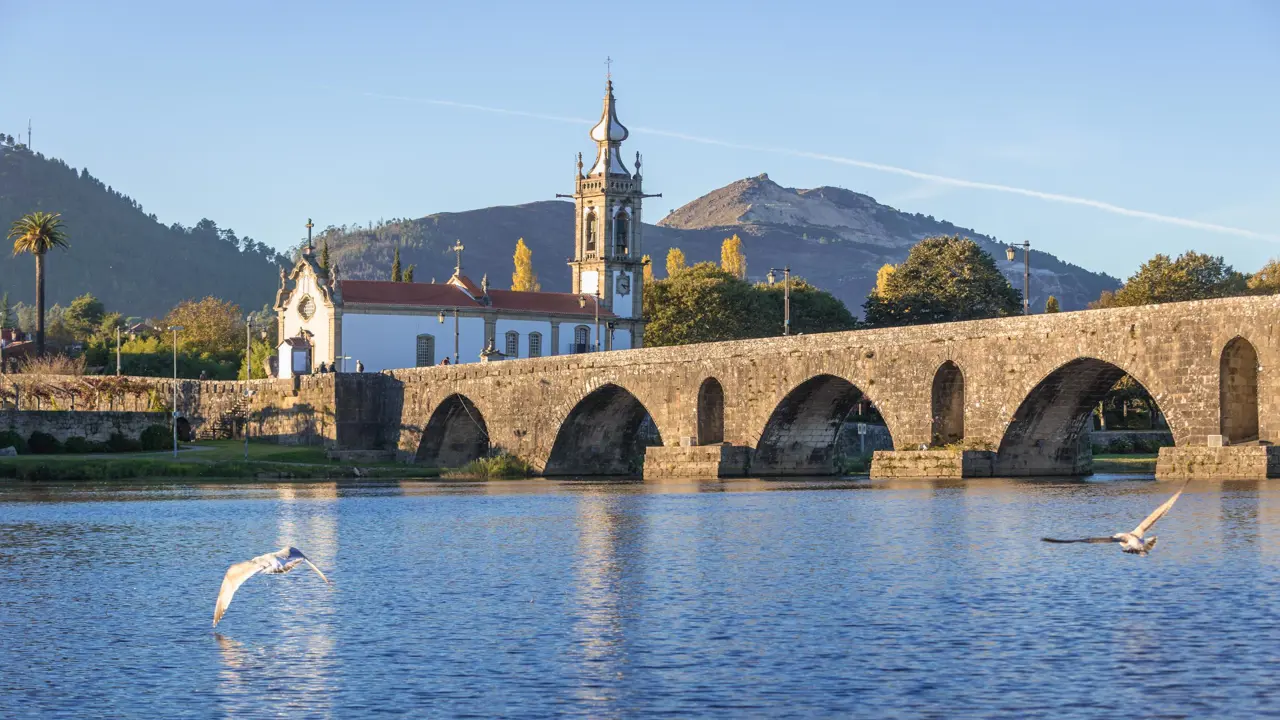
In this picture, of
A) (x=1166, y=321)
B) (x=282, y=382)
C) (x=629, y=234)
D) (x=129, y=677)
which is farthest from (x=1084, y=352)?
(x=629, y=234)

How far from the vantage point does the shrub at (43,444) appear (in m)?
65.7

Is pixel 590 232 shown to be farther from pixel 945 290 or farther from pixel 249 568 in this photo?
pixel 249 568

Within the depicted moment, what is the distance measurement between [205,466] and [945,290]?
170ft

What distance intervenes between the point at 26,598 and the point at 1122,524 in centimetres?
1825

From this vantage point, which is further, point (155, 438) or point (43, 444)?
point (155, 438)

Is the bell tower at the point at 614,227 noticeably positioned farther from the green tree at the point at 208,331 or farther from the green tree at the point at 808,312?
the green tree at the point at 208,331

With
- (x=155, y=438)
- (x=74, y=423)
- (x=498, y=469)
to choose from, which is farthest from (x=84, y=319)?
(x=498, y=469)

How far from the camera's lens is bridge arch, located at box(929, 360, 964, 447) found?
51.1 metres

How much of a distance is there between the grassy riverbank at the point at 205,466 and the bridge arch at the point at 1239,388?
34.3m

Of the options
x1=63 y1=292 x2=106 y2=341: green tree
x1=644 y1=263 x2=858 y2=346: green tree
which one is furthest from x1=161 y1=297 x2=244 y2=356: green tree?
x1=644 y1=263 x2=858 y2=346: green tree

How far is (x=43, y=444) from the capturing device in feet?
217

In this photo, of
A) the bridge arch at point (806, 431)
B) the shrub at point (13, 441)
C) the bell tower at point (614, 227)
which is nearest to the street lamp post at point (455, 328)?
the bell tower at point (614, 227)

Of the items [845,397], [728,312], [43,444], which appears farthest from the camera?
[728,312]

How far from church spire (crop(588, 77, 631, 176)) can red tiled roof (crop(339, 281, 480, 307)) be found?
13.8 m
